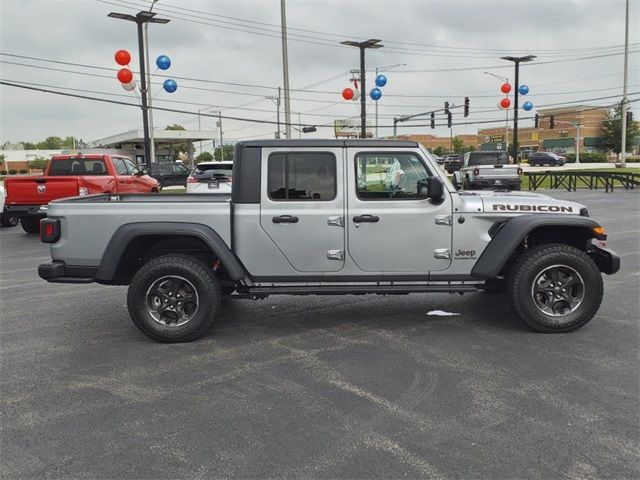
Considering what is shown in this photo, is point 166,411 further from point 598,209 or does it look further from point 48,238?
point 598,209

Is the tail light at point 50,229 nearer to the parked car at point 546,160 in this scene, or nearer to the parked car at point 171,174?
the parked car at point 171,174

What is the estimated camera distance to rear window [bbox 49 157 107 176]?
541 inches

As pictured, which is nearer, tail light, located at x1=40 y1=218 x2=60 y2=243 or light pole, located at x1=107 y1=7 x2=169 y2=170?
tail light, located at x1=40 y1=218 x2=60 y2=243

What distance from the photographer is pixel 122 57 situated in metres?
20.0

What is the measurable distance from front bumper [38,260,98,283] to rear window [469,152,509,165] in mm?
21472

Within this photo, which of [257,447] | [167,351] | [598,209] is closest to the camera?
[257,447]

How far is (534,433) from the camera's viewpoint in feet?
11.0

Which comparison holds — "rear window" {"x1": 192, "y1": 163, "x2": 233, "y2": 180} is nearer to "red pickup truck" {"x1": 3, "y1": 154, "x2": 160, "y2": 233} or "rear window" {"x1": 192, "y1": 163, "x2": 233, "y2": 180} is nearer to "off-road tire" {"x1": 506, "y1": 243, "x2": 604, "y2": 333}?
"red pickup truck" {"x1": 3, "y1": 154, "x2": 160, "y2": 233}

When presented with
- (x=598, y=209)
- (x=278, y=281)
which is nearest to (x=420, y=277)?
(x=278, y=281)

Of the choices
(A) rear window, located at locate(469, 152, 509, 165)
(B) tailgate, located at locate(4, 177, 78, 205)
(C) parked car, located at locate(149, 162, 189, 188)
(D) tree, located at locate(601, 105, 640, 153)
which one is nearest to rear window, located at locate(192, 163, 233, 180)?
(B) tailgate, located at locate(4, 177, 78, 205)

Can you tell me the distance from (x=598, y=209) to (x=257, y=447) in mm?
16224

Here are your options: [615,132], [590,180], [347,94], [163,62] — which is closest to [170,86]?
[163,62]

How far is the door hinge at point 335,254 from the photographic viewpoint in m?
5.14

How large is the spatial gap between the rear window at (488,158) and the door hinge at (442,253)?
20.2m
